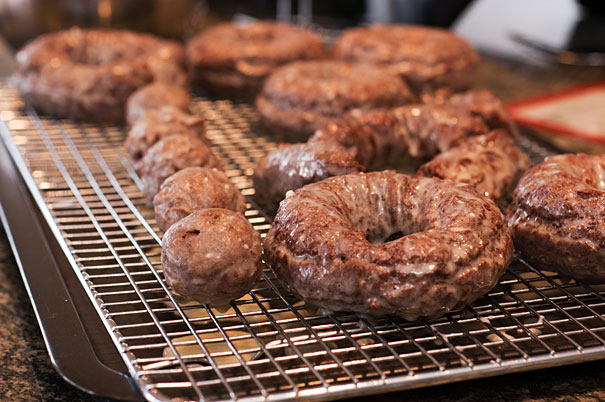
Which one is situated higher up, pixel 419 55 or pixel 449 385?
pixel 419 55

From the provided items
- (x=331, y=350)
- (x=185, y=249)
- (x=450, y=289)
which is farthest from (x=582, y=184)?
(x=185, y=249)

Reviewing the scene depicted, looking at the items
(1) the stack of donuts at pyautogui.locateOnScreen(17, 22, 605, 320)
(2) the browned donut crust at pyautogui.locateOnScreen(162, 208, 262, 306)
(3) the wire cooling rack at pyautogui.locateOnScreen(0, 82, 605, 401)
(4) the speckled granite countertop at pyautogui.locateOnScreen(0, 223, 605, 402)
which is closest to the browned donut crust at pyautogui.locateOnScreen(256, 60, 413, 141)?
(1) the stack of donuts at pyautogui.locateOnScreen(17, 22, 605, 320)

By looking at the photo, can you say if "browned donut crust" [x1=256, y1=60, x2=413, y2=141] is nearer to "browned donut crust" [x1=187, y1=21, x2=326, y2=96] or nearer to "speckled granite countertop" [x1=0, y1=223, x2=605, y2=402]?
"browned donut crust" [x1=187, y1=21, x2=326, y2=96]

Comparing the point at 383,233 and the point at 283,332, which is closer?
the point at 283,332

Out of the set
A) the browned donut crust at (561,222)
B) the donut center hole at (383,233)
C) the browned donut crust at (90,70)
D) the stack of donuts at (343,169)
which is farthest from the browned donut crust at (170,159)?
the browned donut crust at (561,222)

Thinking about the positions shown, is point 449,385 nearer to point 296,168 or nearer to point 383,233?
point 383,233

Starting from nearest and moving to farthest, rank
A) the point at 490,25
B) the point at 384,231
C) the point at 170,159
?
the point at 384,231, the point at 170,159, the point at 490,25

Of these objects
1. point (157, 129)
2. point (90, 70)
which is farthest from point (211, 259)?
point (90, 70)

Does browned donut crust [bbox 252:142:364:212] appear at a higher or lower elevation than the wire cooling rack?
higher
